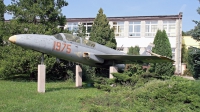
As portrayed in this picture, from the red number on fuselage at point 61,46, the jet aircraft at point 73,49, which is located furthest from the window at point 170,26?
the red number on fuselage at point 61,46

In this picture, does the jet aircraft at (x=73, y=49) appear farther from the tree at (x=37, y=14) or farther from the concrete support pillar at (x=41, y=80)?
the tree at (x=37, y=14)

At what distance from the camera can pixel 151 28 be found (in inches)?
1276

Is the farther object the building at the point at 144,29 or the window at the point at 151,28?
the window at the point at 151,28

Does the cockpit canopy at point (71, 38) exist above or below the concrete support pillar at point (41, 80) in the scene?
above

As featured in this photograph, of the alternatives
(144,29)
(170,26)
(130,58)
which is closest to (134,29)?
(144,29)

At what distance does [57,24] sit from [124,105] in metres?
11.2

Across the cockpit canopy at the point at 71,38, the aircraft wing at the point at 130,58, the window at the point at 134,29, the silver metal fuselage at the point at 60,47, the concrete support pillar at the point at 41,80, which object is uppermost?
the window at the point at 134,29

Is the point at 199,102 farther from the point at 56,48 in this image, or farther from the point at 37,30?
the point at 37,30

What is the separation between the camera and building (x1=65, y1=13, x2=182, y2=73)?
3170 cm

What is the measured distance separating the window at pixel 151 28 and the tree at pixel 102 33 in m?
13.5

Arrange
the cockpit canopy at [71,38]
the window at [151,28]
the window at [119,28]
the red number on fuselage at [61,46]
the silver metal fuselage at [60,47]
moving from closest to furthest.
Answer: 1. the silver metal fuselage at [60,47]
2. the red number on fuselage at [61,46]
3. the cockpit canopy at [71,38]
4. the window at [151,28]
5. the window at [119,28]

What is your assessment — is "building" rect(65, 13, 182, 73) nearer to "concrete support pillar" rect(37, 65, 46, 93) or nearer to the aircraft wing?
the aircraft wing

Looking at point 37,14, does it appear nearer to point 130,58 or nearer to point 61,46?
point 61,46

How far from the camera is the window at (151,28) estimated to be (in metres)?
32.2
